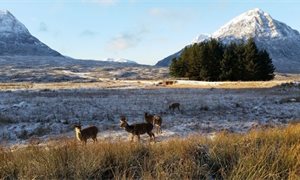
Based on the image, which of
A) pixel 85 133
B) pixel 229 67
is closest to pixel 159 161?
pixel 85 133

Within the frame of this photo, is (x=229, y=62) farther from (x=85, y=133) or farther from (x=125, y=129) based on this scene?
(x=85, y=133)

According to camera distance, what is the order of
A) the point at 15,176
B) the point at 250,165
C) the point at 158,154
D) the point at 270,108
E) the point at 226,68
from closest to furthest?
the point at 250,165 < the point at 15,176 < the point at 158,154 < the point at 270,108 < the point at 226,68

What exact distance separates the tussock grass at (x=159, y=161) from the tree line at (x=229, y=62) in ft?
204

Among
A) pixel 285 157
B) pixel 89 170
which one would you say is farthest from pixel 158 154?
pixel 285 157

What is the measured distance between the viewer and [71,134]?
57.5ft

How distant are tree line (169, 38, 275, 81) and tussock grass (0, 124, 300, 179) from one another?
2449 inches

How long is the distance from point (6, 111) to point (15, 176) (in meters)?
17.9

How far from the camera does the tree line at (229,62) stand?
229 feet

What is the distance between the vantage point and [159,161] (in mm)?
7328

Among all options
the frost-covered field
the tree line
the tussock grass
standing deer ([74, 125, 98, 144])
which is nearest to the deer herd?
standing deer ([74, 125, 98, 144])

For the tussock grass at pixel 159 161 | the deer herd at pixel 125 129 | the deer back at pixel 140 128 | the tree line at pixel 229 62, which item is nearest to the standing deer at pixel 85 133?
the deer herd at pixel 125 129

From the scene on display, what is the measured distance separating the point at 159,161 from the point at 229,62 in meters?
65.2

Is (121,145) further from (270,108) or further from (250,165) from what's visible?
(270,108)

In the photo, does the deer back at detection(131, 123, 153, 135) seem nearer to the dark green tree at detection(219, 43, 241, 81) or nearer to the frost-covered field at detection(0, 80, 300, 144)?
the frost-covered field at detection(0, 80, 300, 144)
